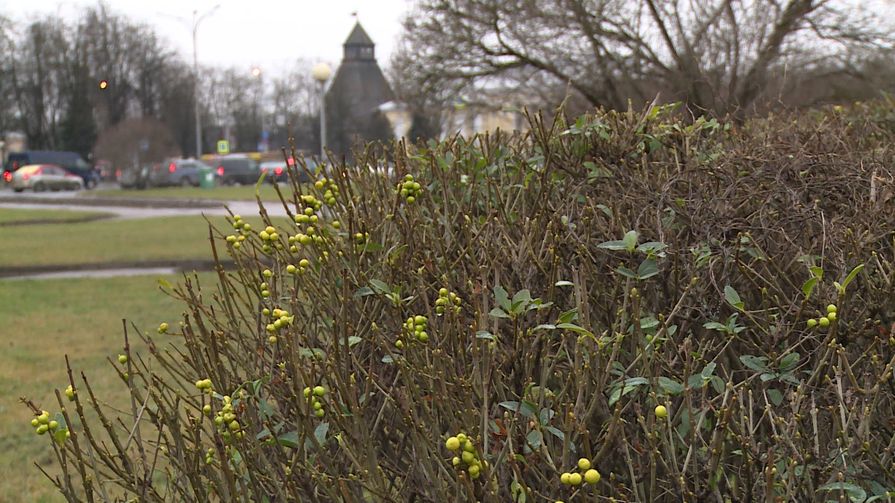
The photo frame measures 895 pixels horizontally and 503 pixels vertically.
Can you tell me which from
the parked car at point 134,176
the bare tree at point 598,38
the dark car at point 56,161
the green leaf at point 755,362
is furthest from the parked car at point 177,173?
the green leaf at point 755,362

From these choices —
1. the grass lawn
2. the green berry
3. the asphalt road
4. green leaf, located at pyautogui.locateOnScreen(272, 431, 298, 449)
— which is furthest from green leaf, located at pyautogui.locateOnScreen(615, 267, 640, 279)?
the asphalt road

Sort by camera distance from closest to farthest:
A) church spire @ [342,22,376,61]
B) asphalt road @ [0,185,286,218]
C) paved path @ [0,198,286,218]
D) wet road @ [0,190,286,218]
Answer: paved path @ [0,198,286,218], wet road @ [0,190,286,218], asphalt road @ [0,185,286,218], church spire @ [342,22,376,61]

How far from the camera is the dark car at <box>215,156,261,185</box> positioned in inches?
2343

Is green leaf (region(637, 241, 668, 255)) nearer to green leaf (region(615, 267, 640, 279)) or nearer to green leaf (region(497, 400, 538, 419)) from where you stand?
green leaf (region(615, 267, 640, 279))

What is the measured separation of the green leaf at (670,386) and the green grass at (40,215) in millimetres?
27766

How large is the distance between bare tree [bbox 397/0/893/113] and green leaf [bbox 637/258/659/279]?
518 inches

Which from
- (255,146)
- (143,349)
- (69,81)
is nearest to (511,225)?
(143,349)

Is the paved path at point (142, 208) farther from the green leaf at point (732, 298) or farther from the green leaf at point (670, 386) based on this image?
the green leaf at point (670, 386)

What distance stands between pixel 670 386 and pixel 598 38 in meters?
15.9

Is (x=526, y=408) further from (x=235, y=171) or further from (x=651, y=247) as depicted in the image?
(x=235, y=171)

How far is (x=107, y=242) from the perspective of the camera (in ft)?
66.9

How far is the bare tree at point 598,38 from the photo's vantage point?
1575cm

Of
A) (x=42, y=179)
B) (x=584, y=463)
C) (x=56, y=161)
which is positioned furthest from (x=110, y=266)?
(x=56, y=161)

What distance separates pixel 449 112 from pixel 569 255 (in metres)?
16.0
